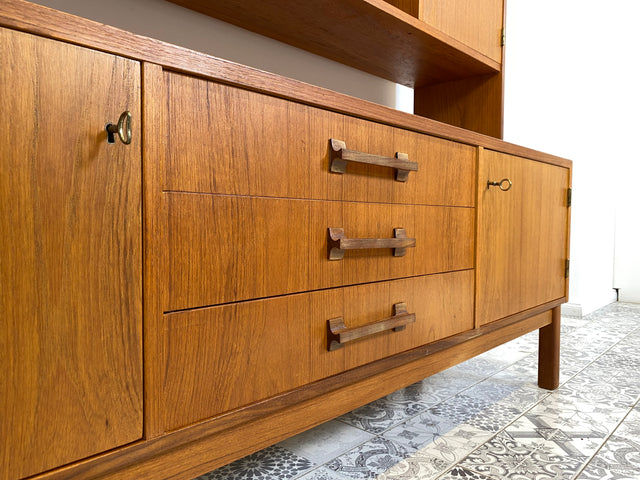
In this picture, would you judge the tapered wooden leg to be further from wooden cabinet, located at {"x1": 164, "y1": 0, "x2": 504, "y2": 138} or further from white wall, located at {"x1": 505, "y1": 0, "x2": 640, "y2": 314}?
white wall, located at {"x1": 505, "y1": 0, "x2": 640, "y2": 314}

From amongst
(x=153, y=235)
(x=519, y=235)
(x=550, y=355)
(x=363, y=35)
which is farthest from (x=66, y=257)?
(x=550, y=355)

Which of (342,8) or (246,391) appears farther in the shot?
(342,8)

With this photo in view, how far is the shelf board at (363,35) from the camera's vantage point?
109cm

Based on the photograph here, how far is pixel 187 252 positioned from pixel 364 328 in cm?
36

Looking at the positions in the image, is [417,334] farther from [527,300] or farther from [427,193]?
[527,300]

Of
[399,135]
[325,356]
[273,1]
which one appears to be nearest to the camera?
[325,356]

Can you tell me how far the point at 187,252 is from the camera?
0.59 meters

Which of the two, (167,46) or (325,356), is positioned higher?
(167,46)

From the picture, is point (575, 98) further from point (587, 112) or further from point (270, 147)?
point (270, 147)

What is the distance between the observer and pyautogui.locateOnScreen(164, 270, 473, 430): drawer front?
0.59 meters

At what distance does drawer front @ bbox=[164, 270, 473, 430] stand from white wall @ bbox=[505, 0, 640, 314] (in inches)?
85.5

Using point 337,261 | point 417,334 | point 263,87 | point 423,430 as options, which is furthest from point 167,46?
point 423,430

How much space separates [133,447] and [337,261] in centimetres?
39

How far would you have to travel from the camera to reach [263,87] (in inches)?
25.5
